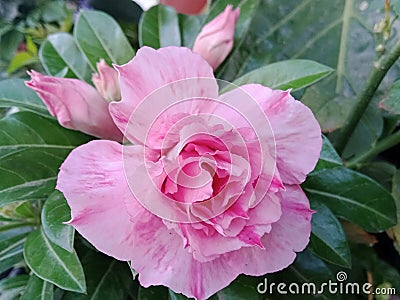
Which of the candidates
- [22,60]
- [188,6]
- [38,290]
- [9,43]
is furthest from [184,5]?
[38,290]

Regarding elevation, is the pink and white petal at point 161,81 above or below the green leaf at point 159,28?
above

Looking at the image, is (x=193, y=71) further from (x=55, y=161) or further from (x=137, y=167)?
(x=55, y=161)

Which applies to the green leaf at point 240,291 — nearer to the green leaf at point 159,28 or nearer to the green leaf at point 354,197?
the green leaf at point 354,197

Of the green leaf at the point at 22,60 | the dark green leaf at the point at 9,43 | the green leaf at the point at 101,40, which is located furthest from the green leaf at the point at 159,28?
the dark green leaf at the point at 9,43

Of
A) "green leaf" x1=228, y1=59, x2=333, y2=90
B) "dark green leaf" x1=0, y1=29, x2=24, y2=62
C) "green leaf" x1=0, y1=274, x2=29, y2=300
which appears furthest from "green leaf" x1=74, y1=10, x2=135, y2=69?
"dark green leaf" x1=0, y1=29, x2=24, y2=62

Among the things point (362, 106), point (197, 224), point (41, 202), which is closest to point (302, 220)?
point (197, 224)

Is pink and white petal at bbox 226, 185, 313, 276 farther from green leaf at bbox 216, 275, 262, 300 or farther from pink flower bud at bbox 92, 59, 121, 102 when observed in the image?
pink flower bud at bbox 92, 59, 121, 102
